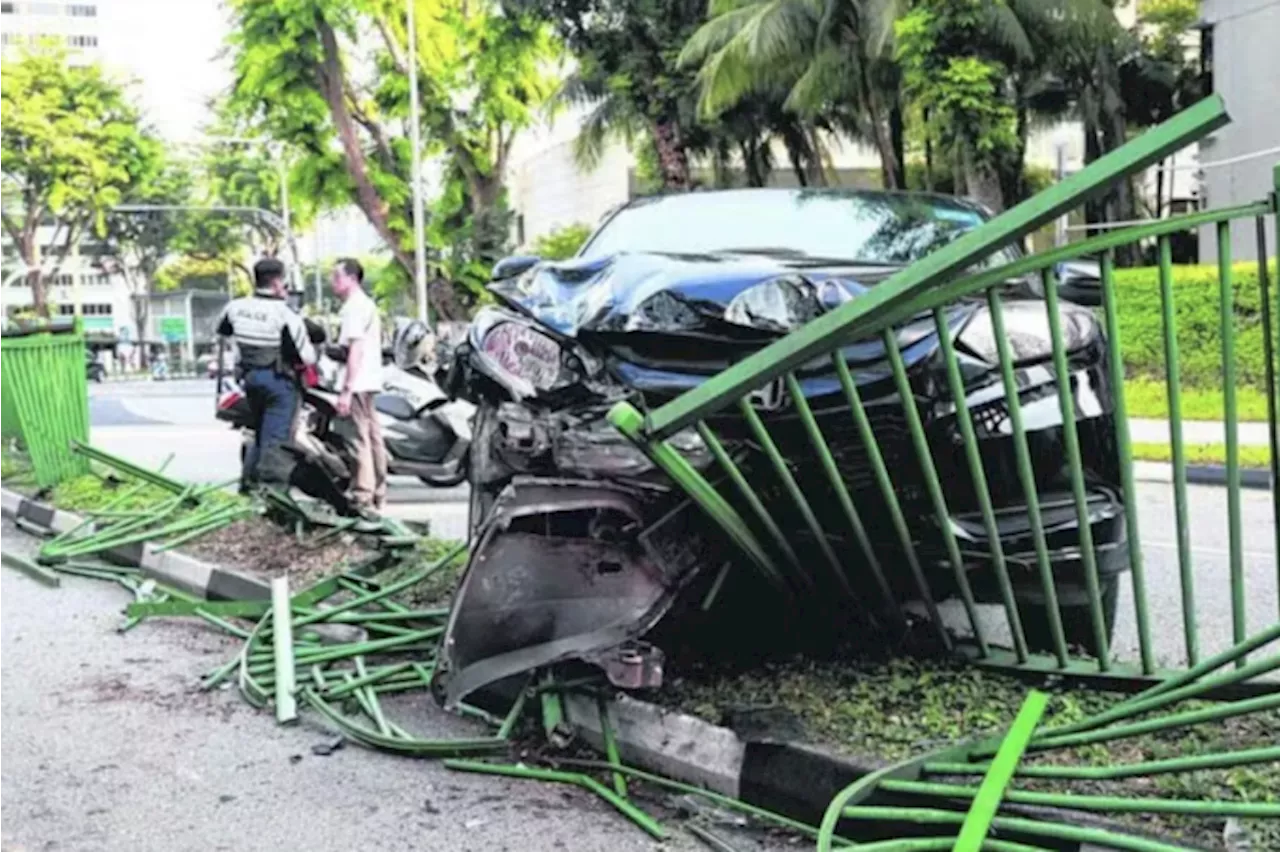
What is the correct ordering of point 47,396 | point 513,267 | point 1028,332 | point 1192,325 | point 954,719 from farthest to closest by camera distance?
point 1192,325 → point 47,396 → point 513,267 → point 1028,332 → point 954,719

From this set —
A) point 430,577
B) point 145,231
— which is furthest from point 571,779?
point 145,231

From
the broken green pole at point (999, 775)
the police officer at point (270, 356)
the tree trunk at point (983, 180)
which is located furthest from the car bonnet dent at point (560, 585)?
the tree trunk at point (983, 180)

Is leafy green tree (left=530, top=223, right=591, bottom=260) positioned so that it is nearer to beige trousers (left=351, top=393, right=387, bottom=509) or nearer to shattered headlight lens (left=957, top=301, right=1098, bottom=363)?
beige trousers (left=351, top=393, right=387, bottom=509)

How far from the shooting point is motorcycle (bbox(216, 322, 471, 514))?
848 cm

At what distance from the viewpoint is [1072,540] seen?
405 cm

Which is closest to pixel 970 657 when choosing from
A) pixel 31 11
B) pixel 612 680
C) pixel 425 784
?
pixel 612 680

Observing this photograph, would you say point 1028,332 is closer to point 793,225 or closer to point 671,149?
point 793,225

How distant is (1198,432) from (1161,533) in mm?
4934

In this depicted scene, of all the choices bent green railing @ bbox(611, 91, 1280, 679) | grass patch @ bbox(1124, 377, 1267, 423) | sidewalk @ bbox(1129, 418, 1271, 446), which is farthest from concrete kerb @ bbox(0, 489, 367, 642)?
grass patch @ bbox(1124, 377, 1267, 423)

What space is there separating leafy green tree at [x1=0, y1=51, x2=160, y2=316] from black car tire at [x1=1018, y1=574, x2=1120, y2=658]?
1455 inches

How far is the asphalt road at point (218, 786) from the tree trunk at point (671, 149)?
1939cm

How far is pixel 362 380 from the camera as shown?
329 inches

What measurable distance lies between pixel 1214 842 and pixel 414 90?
23.2 m

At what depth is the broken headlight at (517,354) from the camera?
165 inches
